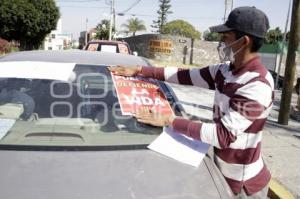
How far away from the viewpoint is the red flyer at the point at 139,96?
8.63ft

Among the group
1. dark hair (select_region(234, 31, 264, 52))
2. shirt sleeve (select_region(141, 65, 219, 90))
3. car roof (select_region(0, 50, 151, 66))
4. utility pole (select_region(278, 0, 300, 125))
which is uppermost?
dark hair (select_region(234, 31, 264, 52))

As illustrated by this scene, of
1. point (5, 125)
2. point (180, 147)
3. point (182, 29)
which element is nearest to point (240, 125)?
point (180, 147)

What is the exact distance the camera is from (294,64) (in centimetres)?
954

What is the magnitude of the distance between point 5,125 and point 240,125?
1382 millimetres

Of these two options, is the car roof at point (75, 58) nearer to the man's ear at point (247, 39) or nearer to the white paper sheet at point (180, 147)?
the white paper sheet at point (180, 147)

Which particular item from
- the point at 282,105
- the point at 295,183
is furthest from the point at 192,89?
the point at 295,183

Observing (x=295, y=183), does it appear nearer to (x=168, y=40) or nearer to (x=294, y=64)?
(x=294, y=64)

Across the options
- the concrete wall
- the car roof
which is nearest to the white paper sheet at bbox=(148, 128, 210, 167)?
the car roof

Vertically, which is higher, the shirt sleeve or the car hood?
the shirt sleeve

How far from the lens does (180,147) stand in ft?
7.90

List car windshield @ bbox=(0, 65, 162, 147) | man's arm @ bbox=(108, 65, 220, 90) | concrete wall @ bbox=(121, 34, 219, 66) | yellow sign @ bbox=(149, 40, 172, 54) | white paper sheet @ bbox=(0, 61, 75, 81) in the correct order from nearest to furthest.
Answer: car windshield @ bbox=(0, 65, 162, 147) < white paper sheet @ bbox=(0, 61, 75, 81) < man's arm @ bbox=(108, 65, 220, 90) < yellow sign @ bbox=(149, 40, 172, 54) < concrete wall @ bbox=(121, 34, 219, 66)

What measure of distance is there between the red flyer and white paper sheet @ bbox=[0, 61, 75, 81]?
33 cm

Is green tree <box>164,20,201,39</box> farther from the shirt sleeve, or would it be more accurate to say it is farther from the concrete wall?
the shirt sleeve

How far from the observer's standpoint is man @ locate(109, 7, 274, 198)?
2.28 meters
